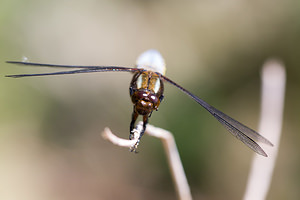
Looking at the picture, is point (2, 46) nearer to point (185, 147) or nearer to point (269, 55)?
point (185, 147)

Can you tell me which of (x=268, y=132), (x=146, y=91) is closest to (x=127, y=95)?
(x=268, y=132)

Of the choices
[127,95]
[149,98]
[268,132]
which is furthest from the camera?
[127,95]

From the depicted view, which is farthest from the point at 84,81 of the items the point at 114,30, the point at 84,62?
the point at 114,30

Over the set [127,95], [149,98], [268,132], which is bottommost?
[149,98]

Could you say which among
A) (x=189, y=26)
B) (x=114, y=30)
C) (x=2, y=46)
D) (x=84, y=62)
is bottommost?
(x=2, y=46)

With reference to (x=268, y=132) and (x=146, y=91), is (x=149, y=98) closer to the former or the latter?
(x=146, y=91)

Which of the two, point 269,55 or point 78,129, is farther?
point 269,55
